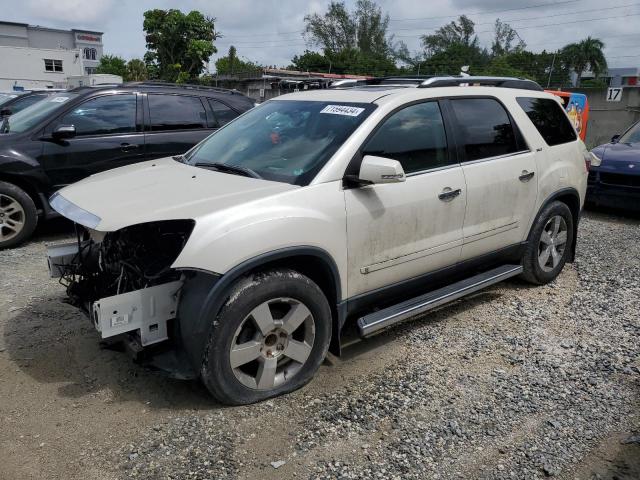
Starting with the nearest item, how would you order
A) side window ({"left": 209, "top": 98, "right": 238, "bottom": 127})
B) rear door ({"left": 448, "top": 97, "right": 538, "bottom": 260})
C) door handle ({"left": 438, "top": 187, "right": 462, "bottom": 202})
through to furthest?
door handle ({"left": 438, "top": 187, "right": 462, "bottom": 202}) → rear door ({"left": 448, "top": 97, "right": 538, "bottom": 260}) → side window ({"left": 209, "top": 98, "right": 238, "bottom": 127})

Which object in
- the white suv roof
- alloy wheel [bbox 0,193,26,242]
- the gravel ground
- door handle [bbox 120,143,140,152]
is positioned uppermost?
the white suv roof

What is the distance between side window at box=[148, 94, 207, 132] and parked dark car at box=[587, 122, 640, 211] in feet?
19.7

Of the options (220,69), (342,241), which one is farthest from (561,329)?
(220,69)

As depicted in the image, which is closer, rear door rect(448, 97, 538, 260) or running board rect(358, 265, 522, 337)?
running board rect(358, 265, 522, 337)

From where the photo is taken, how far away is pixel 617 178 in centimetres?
852

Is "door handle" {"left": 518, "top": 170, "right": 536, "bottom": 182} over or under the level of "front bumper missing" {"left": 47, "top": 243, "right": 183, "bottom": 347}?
over

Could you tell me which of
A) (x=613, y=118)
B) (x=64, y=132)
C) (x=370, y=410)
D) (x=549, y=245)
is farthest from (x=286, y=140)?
(x=613, y=118)

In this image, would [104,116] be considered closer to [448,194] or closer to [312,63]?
[448,194]

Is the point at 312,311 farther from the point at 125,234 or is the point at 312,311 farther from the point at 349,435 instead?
the point at 125,234

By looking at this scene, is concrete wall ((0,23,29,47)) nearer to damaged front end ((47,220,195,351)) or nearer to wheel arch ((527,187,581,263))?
damaged front end ((47,220,195,351))

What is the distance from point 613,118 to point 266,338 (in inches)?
710

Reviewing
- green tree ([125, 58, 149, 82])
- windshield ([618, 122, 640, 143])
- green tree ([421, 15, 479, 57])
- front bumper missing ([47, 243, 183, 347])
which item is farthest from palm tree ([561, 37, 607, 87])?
front bumper missing ([47, 243, 183, 347])

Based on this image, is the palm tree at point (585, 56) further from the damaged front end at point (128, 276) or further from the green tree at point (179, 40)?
the damaged front end at point (128, 276)

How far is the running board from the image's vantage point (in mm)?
3637
